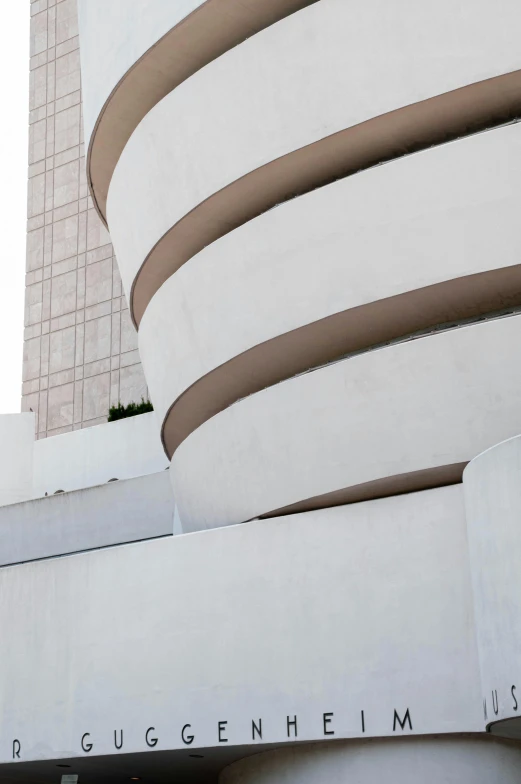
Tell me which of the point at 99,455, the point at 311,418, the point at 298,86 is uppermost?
the point at 99,455

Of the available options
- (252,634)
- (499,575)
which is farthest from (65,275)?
(499,575)

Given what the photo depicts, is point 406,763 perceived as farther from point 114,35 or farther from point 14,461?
point 14,461

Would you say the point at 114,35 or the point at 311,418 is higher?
the point at 114,35

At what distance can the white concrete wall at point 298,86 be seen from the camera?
1340cm

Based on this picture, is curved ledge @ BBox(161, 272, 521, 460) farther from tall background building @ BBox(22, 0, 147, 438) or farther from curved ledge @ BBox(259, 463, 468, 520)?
tall background building @ BBox(22, 0, 147, 438)

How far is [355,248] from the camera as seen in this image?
45.6 ft

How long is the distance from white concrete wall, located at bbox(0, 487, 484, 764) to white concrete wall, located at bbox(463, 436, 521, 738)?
92cm

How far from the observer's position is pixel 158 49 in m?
16.2

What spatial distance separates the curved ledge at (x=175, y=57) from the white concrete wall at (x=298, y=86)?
724mm

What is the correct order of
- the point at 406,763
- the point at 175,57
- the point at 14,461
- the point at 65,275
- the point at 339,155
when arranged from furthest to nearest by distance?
the point at 65,275, the point at 14,461, the point at 175,57, the point at 339,155, the point at 406,763

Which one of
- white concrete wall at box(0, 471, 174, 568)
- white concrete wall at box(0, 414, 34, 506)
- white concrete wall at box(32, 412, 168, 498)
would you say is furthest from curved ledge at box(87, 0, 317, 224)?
white concrete wall at box(0, 414, 34, 506)

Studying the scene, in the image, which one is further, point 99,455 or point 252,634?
point 99,455

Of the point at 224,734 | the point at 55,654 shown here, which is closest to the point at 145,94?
the point at 55,654

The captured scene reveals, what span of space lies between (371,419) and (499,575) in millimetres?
3382
